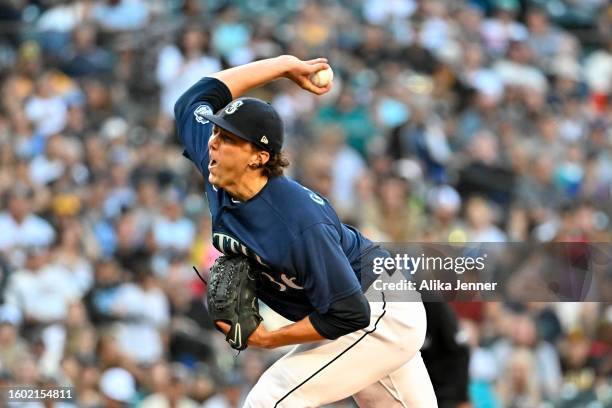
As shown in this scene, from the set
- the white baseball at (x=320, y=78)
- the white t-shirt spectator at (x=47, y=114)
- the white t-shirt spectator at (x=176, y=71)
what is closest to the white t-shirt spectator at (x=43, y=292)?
the white t-shirt spectator at (x=47, y=114)

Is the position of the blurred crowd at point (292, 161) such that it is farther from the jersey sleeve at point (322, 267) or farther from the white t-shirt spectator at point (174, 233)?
the jersey sleeve at point (322, 267)

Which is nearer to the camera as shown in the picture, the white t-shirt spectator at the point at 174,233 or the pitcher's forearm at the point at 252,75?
the pitcher's forearm at the point at 252,75

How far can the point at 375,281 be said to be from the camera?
5.20 meters

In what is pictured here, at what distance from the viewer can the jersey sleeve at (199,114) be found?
5.25 m

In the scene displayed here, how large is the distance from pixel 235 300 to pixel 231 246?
0.73ft

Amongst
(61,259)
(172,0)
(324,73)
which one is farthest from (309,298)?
(172,0)

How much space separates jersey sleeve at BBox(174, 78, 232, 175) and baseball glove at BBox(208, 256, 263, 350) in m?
0.46

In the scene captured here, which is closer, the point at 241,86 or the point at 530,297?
the point at 241,86

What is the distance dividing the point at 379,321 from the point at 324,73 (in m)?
1.09

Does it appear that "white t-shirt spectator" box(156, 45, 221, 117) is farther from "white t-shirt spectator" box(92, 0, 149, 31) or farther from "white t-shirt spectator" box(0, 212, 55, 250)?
"white t-shirt spectator" box(0, 212, 55, 250)

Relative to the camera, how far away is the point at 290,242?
4.75 metres

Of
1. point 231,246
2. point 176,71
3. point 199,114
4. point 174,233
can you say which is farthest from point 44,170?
point 231,246

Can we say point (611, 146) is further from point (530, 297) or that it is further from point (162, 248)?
point (530, 297)

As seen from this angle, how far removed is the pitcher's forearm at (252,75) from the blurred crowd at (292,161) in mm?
3155
